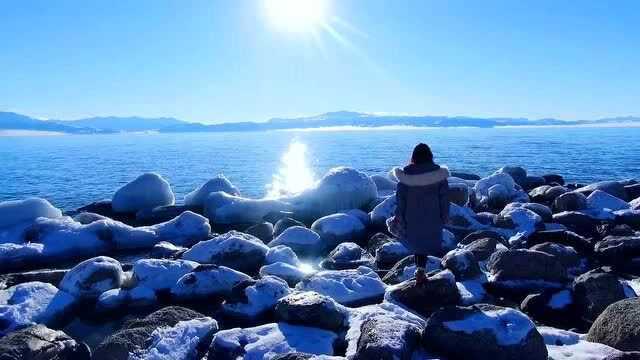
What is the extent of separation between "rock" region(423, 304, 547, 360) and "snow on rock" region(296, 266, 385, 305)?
2212 mm

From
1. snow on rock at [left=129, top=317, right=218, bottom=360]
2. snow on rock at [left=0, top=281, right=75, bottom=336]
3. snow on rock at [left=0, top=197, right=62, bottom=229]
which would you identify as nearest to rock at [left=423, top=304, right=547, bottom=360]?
snow on rock at [left=129, top=317, right=218, bottom=360]

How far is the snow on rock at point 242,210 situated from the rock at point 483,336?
33.0 feet

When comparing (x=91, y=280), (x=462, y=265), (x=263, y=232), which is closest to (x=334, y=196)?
(x=263, y=232)

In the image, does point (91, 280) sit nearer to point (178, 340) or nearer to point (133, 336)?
point (133, 336)

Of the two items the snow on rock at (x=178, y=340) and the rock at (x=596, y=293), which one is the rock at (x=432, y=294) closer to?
the rock at (x=596, y=293)

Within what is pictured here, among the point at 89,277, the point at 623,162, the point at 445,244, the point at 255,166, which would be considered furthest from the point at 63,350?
the point at 623,162

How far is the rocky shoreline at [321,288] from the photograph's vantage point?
6.21m

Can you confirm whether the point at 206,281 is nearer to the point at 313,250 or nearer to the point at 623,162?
the point at 313,250

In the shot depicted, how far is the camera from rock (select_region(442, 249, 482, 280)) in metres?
9.08

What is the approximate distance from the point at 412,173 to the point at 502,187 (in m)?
10.8

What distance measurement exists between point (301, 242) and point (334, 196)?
445 centimetres

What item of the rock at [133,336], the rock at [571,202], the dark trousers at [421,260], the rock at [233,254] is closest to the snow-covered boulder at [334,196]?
the rock at [571,202]

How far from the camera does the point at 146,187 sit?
1833 centimetres

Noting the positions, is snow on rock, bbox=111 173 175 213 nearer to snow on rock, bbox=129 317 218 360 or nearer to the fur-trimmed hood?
snow on rock, bbox=129 317 218 360
